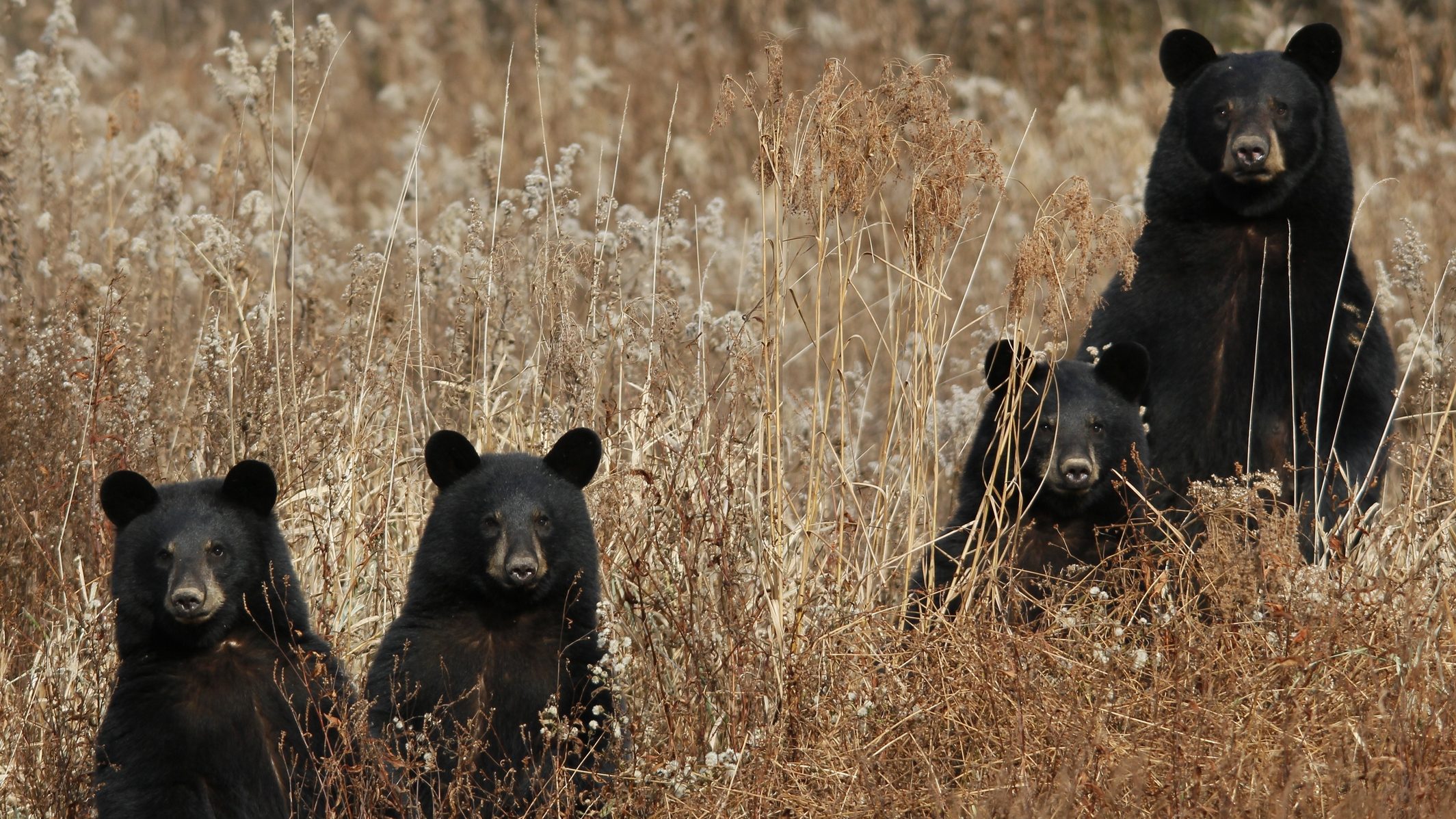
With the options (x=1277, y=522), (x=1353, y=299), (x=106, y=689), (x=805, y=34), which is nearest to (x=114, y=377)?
(x=106, y=689)

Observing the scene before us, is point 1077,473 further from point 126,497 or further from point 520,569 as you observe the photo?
point 126,497

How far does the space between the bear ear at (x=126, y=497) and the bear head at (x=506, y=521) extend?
2.35ft

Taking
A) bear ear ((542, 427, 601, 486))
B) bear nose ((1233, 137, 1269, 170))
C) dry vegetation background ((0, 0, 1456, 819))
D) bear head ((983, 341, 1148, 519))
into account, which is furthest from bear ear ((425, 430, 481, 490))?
bear nose ((1233, 137, 1269, 170))

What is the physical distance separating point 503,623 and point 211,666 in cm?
76

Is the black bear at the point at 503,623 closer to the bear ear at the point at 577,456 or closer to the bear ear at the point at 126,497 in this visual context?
the bear ear at the point at 577,456

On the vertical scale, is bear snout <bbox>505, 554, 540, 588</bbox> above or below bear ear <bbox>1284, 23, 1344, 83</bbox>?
below

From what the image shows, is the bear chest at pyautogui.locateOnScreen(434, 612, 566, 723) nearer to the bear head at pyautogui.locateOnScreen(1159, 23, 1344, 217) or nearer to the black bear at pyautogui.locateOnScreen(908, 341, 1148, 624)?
the black bear at pyautogui.locateOnScreen(908, 341, 1148, 624)

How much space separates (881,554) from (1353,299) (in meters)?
1.97

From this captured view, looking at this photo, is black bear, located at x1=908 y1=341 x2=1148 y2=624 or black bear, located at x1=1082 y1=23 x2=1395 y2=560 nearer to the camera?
black bear, located at x1=908 y1=341 x2=1148 y2=624

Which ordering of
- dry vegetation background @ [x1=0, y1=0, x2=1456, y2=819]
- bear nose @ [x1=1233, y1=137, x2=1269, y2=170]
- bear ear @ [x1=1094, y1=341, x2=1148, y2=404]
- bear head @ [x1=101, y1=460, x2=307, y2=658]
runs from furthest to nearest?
1. bear nose @ [x1=1233, y1=137, x2=1269, y2=170]
2. bear ear @ [x1=1094, y1=341, x2=1148, y2=404]
3. bear head @ [x1=101, y1=460, x2=307, y2=658]
4. dry vegetation background @ [x1=0, y1=0, x2=1456, y2=819]

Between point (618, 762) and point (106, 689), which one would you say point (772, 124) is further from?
point (106, 689)

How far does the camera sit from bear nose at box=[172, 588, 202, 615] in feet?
14.2

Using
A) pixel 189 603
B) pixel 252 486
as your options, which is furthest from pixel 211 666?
pixel 252 486

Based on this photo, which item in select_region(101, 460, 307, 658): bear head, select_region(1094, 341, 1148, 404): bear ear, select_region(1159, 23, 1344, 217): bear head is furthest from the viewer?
select_region(1159, 23, 1344, 217): bear head
